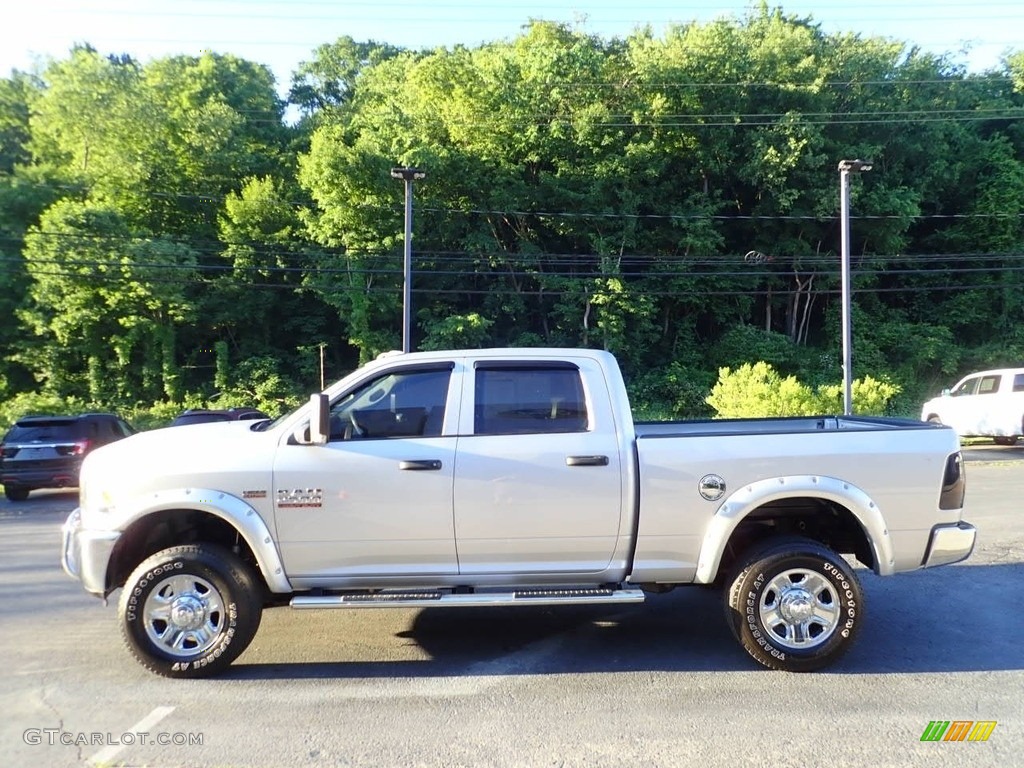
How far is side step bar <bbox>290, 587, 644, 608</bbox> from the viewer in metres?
4.91

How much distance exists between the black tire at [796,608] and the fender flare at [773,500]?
0.27m

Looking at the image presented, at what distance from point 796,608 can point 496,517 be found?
203 cm

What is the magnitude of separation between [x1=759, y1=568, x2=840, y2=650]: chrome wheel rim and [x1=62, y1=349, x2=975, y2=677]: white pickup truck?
10 millimetres

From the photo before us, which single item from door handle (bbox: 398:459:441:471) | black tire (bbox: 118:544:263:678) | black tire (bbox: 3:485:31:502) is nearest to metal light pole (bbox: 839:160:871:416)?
door handle (bbox: 398:459:441:471)

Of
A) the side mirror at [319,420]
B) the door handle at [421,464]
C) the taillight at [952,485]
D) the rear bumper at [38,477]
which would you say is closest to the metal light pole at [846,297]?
the taillight at [952,485]

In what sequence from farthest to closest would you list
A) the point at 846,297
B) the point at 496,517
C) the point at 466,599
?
the point at 846,297
the point at 496,517
the point at 466,599

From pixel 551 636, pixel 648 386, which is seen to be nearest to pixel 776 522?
pixel 551 636

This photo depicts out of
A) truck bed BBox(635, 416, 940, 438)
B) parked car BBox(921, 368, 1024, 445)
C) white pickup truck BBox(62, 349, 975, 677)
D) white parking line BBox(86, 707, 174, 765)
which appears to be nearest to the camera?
white parking line BBox(86, 707, 174, 765)

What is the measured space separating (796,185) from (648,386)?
1141 centimetres

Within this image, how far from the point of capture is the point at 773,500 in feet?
16.8

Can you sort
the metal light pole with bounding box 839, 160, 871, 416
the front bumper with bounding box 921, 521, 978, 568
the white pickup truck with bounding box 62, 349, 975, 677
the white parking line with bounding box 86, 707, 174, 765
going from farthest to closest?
the metal light pole with bounding box 839, 160, 871, 416 → the front bumper with bounding box 921, 521, 978, 568 → the white pickup truck with bounding box 62, 349, 975, 677 → the white parking line with bounding box 86, 707, 174, 765

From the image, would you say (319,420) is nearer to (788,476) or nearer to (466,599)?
(466,599)

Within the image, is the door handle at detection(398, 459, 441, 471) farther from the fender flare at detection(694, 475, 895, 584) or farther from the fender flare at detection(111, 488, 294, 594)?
the fender flare at detection(694, 475, 895, 584)

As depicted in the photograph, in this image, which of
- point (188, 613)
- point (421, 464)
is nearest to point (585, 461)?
point (421, 464)
